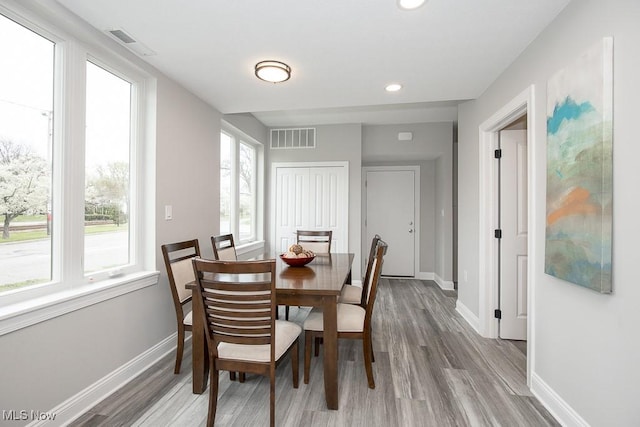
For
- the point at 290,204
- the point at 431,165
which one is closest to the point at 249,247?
the point at 290,204

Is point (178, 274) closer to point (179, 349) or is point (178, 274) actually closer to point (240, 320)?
point (179, 349)

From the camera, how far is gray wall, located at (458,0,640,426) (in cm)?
130

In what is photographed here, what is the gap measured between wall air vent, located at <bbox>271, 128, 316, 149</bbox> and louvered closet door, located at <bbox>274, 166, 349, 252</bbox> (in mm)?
378

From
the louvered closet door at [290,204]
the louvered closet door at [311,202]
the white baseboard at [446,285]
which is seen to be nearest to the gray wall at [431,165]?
the white baseboard at [446,285]

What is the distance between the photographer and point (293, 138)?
503 cm

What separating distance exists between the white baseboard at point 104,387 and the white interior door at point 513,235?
313 cm

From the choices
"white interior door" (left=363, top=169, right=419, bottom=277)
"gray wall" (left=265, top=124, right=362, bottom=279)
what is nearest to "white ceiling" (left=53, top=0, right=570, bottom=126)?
"gray wall" (left=265, top=124, right=362, bottom=279)

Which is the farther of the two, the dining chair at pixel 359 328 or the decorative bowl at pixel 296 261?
the decorative bowl at pixel 296 261

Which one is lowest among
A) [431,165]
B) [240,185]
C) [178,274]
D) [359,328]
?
[359,328]

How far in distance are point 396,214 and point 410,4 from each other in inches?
162

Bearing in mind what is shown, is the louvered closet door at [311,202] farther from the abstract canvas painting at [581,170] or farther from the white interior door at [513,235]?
the abstract canvas painting at [581,170]

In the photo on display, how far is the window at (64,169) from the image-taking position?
1.58 metres

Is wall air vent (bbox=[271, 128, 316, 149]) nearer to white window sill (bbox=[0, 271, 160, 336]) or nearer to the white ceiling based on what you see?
the white ceiling

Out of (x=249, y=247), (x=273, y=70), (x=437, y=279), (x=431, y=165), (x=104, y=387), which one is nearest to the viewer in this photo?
(x=104, y=387)
